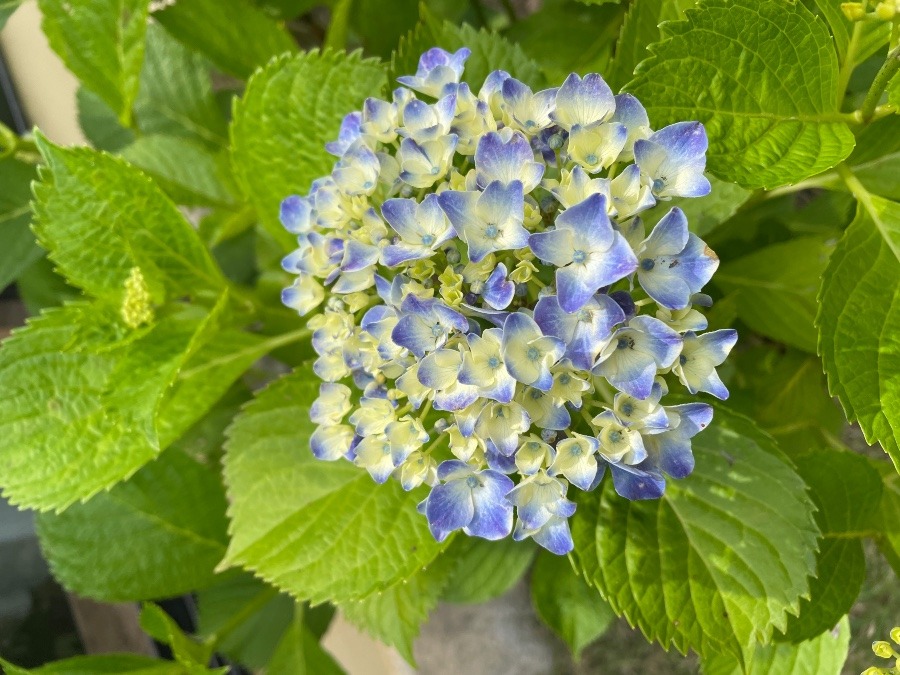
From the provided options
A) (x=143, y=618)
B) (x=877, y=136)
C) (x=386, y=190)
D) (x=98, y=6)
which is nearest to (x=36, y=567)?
(x=143, y=618)

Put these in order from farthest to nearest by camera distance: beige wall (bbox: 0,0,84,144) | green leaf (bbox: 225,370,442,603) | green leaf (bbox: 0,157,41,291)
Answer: beige wall (bbox: 0,0,84,144) → green leaf (bbox: 0,157,41,291) → green leaf (bbox: 225,370,442,603)

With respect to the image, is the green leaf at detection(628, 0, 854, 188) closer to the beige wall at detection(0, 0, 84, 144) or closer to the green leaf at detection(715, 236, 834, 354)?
the green leaf at detection(715, 236, 834, 354)

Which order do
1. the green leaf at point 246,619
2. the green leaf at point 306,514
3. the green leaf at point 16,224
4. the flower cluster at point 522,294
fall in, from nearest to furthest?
1. the flower cluster at point 522,294
2. the green leaf at point 306,514
3. the green leaf at point 16,224
4. the green leaf at point 246,619

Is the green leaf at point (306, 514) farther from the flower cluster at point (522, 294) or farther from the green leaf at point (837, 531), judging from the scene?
the green leaf at point (837, 531)

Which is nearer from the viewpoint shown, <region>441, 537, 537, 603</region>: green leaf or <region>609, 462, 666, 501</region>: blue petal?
<region>609, 462, 666, 501</region>: blue petal

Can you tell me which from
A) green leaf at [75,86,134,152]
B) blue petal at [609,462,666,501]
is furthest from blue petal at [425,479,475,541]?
green leaf at [75,86,134,152]

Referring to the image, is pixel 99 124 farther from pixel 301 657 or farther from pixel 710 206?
pixel 710 206

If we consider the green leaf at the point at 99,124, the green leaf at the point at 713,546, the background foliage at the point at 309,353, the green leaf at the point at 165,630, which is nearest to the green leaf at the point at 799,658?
the background foliage at the point at 309,353
